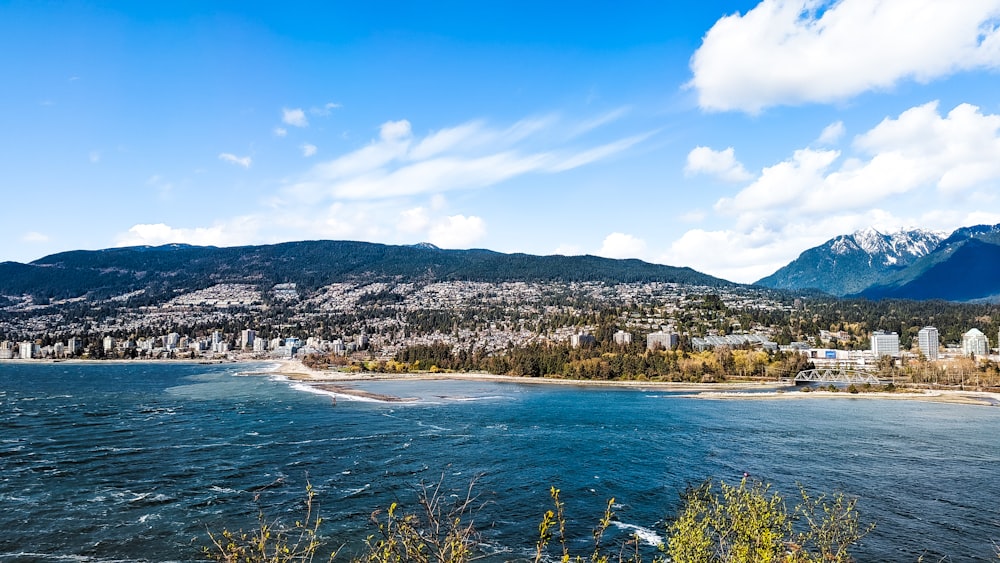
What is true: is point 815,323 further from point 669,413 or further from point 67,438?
point 67,438

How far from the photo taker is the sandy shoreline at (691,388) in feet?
260

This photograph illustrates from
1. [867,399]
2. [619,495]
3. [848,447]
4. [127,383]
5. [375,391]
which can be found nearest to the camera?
[619,495]

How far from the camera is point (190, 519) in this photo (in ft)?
86.9

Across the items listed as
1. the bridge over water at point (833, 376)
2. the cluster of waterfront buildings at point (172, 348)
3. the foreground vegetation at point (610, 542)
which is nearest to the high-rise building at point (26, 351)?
the cluster of waterfront buildings at point (172, 348)

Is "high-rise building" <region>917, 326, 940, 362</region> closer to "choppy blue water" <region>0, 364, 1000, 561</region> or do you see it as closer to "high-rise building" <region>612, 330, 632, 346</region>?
"high-rise building" <region>612, 330, 632, 346</region>

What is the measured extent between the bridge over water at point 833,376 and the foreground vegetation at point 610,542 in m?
80.9

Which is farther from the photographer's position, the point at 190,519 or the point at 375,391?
the point at 375,391

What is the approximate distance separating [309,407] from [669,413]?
36.3 meters

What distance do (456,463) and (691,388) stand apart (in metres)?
66.5

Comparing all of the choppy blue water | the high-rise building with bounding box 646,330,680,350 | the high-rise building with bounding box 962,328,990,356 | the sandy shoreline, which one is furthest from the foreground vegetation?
the high-rise building with bounding box 962,328,990,356

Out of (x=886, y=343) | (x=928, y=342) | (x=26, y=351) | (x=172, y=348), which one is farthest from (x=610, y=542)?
(x=26, y=351)

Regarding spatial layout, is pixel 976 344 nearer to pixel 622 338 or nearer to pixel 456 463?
pixel 622 338

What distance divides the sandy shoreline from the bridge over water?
8689 mm

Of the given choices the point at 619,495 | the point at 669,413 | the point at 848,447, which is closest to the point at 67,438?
the point at 619,495
